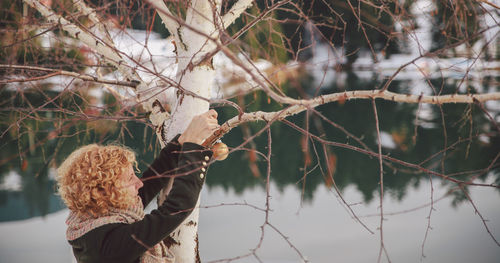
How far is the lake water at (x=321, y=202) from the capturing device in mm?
3973

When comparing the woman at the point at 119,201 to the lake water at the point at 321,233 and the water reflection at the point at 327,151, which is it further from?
the water reflection at the point at 327,151

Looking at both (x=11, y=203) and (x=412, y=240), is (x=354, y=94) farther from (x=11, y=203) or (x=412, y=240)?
Answer: (x=11, y=203)

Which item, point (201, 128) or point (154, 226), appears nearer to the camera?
point (154, 226)

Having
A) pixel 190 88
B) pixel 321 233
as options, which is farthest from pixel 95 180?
pixel 321 233

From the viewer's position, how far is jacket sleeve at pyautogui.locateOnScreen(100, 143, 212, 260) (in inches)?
32.5

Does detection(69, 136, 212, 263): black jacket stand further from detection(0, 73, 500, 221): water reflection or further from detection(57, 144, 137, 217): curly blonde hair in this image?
detection(0, 73, 500, 221): water reflection

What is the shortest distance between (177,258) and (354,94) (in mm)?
746

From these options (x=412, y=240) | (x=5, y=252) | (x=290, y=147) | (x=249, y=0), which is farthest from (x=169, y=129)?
(x=290, y=147)

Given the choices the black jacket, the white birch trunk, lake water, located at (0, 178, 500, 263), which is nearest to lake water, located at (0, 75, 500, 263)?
lake water, located at (0, 178, 500, 263)

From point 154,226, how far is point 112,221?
Answer: 122 millimetres

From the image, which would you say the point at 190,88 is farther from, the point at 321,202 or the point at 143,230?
the point at 321,202

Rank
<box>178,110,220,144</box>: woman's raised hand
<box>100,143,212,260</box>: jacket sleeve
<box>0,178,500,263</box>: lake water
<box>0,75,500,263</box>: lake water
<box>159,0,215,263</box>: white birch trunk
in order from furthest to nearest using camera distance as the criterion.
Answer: <box>0,75,500,263</box>: lake water, <box>0,178,500,263</box>: lake water, <box>159,0,215,263</box>: white birch trunk, <box>178,110,220,144</box>: woman's raised hand, <box>100,143,212,260</box>: jacket sleeve

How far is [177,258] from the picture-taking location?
1.17 meters

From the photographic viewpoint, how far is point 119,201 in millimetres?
926
